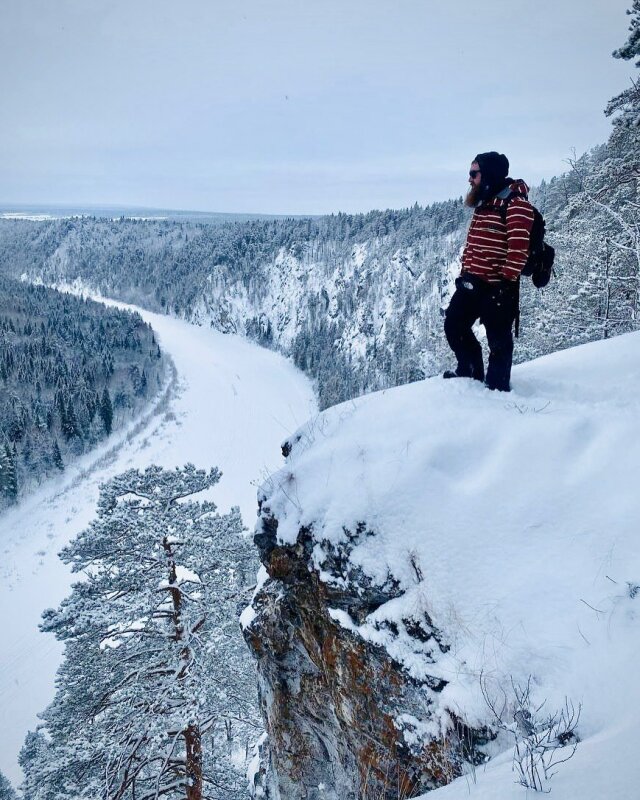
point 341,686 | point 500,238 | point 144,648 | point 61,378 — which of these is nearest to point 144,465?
point 61,378

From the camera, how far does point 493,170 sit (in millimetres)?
4020

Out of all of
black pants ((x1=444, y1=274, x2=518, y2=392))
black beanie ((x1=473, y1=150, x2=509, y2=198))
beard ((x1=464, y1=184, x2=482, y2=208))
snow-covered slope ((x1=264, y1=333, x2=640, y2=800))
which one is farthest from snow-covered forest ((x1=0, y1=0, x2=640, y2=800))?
black beanie ((x1=473, y1=150, x2=509, y2=198))

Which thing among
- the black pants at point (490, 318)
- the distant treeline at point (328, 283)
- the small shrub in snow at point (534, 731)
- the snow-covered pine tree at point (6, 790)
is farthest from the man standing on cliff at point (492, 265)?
the distant treeline at point (328, 283)

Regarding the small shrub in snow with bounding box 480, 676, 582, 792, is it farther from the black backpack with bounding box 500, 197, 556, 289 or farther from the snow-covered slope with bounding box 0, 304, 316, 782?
the black backpack with bounding box 500, 197, 556, 289

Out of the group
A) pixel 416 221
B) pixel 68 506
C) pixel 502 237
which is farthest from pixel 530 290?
pixel 416 221

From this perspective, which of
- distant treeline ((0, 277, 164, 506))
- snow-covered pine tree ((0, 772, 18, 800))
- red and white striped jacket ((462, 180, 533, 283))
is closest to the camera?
red and white striped jacket ((462, 180, 533, 283))

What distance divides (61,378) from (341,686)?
2889 inches

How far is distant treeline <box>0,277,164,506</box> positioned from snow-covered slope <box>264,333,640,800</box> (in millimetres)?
45607

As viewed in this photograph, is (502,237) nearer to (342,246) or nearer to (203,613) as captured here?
(203,613)

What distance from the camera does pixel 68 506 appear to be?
1527 inches

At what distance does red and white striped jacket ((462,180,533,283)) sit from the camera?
3.91 metres

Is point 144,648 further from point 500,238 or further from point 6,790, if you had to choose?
point 6,790

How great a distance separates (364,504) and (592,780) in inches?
89.3

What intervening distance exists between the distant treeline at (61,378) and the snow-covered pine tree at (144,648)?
4010 centimetres
